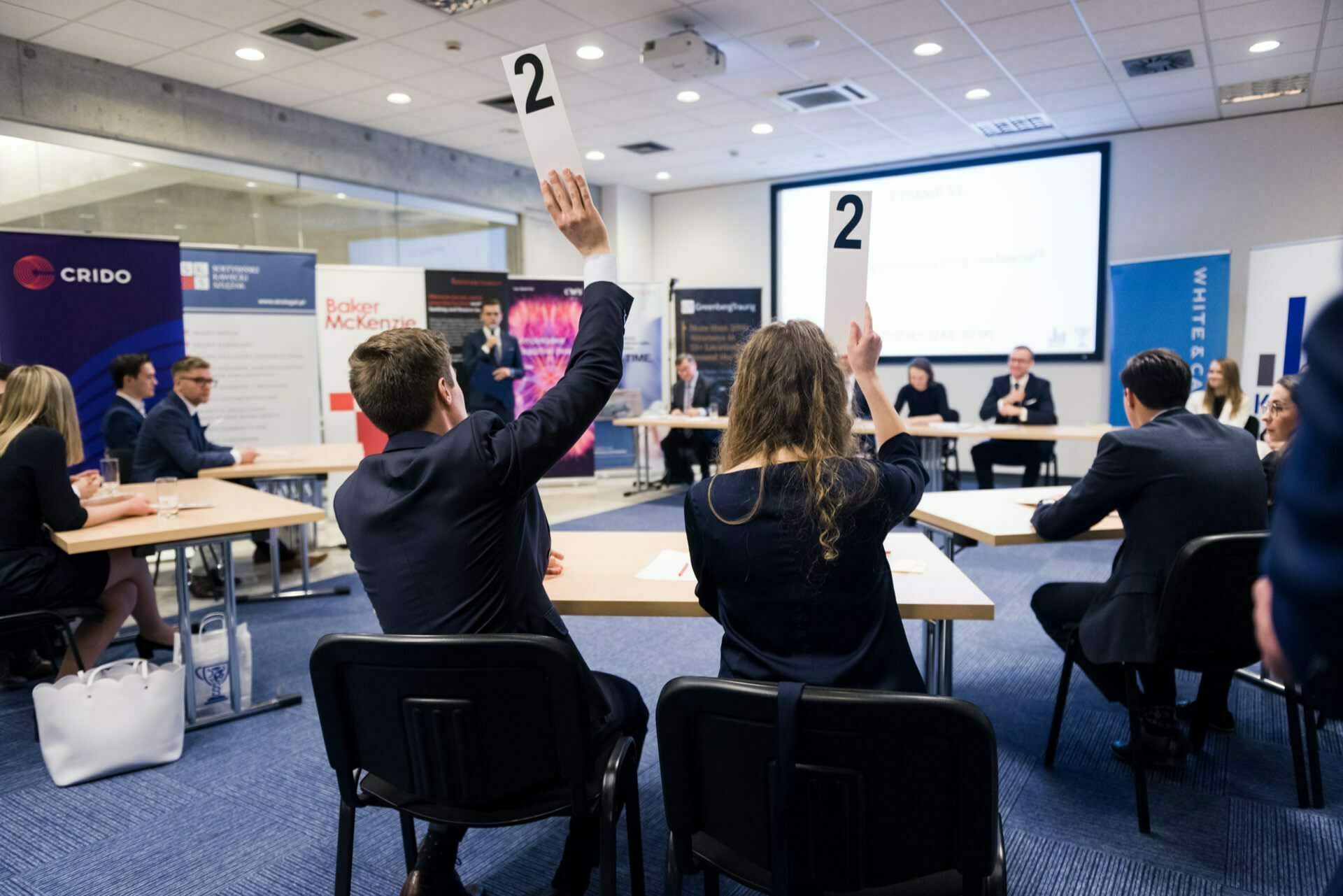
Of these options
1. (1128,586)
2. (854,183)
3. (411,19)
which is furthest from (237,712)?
(854,183)

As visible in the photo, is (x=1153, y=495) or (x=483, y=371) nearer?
(x=1153, y=495)

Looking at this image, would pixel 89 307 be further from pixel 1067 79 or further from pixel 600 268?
pixel 1067 79

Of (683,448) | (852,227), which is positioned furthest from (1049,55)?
(852,227)

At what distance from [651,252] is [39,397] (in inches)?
313

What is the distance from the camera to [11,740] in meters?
2.86

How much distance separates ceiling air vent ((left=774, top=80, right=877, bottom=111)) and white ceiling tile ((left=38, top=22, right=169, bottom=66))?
4249 millimetres

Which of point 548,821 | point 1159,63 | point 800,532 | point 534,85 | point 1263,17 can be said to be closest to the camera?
point 800,532

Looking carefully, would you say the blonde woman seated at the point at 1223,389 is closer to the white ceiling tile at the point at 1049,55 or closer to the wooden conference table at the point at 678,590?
the white ceiling tile at the point at 1049,55

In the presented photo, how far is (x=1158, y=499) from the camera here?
7.23 ft

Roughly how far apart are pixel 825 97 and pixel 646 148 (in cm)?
208

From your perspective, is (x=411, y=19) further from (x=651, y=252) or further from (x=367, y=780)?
(x=651, y=252)

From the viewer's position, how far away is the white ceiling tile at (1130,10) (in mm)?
4676

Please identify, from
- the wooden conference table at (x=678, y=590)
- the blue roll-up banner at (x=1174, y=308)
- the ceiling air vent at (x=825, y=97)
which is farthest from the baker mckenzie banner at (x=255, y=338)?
the blue roll-up banner at (x=1174, y=308)

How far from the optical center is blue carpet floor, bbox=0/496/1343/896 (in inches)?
80.1
